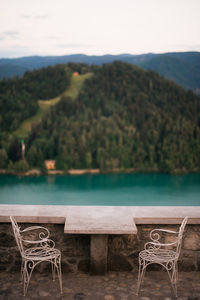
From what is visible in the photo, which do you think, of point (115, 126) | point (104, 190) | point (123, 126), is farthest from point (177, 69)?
point (104, 190)

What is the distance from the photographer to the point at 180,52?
4988 cm

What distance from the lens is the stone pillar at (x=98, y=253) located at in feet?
11.2

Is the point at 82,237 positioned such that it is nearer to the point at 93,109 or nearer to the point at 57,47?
the point at 93,109

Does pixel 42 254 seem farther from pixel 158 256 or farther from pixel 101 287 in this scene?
pixel 158 256

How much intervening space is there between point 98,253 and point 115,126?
40.1 metres

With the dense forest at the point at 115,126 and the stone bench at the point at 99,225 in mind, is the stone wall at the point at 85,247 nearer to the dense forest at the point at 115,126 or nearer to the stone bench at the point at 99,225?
the stone bench at the point at 99,225

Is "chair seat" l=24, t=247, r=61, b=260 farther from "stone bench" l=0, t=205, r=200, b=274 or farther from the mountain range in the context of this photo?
the mountain range

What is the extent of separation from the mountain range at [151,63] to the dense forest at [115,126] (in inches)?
94.3

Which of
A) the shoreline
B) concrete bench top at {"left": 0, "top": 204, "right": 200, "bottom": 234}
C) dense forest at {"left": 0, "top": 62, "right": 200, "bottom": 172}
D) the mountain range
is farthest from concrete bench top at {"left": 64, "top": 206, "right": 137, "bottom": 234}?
the mountain range

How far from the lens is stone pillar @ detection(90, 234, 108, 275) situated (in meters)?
3.41

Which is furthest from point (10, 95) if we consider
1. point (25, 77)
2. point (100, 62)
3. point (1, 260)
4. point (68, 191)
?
point (1, 260)

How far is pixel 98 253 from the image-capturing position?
11.3 feet

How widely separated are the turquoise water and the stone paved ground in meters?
26.5

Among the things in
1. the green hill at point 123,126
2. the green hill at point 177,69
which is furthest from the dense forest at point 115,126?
the green hill at point 177,69
